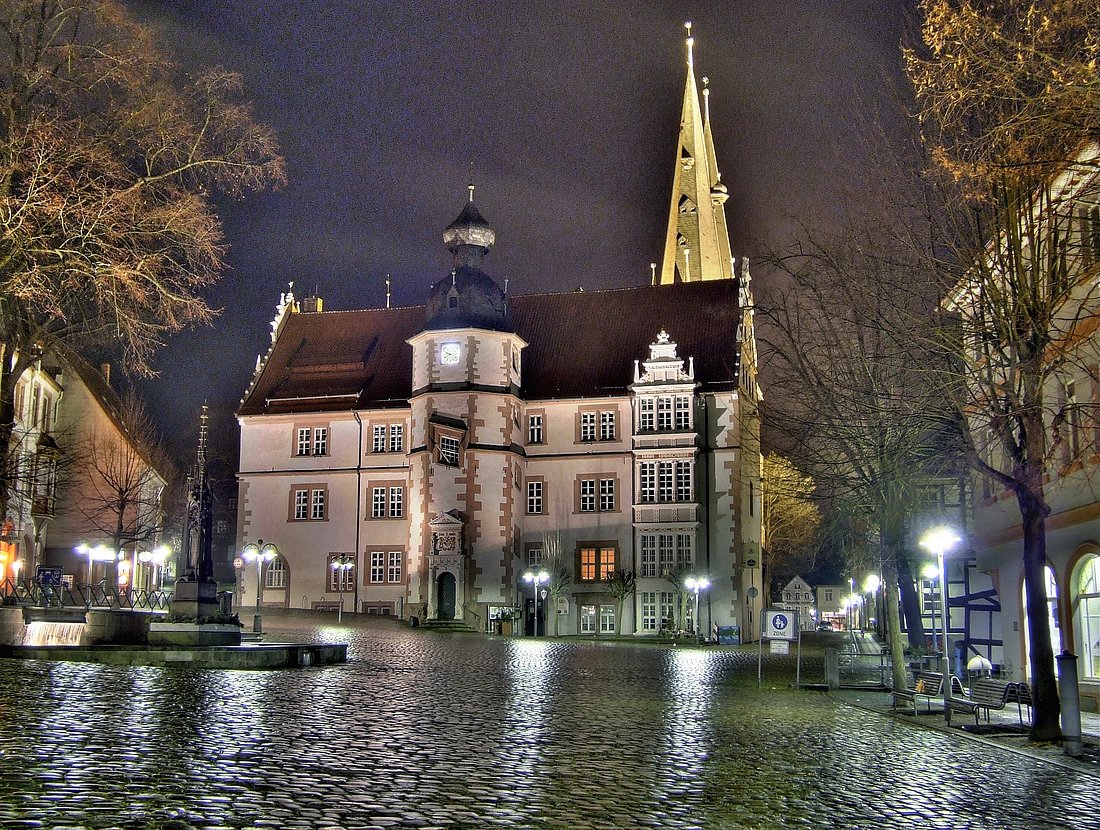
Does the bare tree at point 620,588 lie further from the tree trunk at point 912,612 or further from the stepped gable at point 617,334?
the tree trunk at point 912,612

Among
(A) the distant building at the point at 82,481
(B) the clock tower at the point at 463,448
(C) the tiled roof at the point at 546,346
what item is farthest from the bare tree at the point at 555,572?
(A) the distant building at the point at 82,481

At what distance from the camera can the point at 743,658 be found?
41.0m

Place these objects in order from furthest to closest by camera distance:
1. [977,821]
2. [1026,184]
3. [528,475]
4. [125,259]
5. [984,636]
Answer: [528,475] < [984,636] < [125,259] < [1026,184] < [977,821]

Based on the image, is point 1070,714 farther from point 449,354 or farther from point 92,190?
point 449,354

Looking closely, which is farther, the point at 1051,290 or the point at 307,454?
the point at 307,454

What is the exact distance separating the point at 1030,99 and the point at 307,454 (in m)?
57.5

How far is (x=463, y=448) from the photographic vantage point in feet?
199

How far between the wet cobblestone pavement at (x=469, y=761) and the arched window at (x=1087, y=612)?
16.6ft

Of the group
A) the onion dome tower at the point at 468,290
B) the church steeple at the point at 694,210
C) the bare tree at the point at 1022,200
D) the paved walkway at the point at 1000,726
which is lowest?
the paved walkway at the point at 1000,726

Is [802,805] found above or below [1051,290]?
below

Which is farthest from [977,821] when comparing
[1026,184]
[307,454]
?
[307,454]

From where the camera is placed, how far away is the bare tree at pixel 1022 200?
1245 centimetres

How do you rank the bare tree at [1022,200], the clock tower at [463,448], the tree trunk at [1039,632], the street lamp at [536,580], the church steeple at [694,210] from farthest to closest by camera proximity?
the church steeple at [694,210] < the clock tower at [463,448] < the street lamp at [536,580] < the tree trunk at [1039,632] < the bare tree at [1022,200]

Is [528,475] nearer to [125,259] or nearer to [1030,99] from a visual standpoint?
[125,259]
